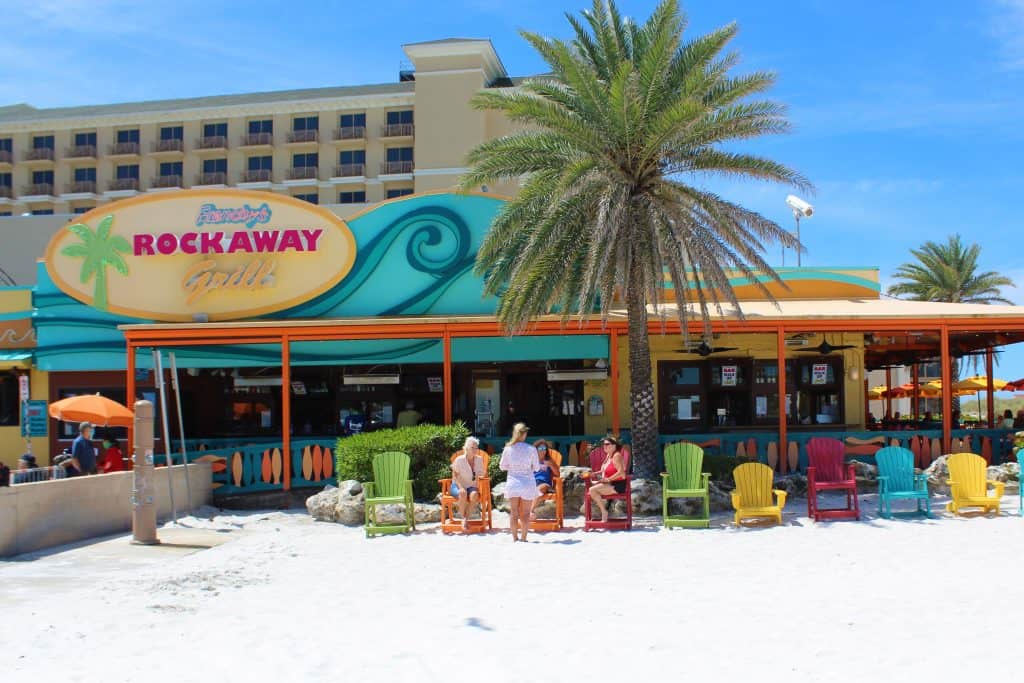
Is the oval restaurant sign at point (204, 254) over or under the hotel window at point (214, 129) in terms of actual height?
under

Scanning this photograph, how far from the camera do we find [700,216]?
1420 centimetres

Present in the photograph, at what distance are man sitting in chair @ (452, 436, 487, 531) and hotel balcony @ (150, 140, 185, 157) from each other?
62916mm

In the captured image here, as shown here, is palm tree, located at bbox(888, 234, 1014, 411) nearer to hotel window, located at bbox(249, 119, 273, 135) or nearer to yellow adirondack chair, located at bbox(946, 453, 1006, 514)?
yellow adirondack chair, located at bbox(946, 453, 1006, 514)

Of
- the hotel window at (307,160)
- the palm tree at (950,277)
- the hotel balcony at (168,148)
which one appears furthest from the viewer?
the hotel balcony at (168,148)

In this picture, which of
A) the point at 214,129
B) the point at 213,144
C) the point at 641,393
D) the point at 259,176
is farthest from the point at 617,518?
the point at 214,129

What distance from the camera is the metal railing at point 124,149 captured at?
6906cm

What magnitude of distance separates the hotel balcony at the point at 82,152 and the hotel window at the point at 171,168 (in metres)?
Answer: 5.30

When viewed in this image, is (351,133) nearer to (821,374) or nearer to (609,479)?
(821,374)

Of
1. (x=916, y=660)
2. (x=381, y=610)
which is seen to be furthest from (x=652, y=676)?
(x=381, y=610)

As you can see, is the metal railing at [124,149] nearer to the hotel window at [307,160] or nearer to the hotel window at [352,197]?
the hotel window at [307,160]

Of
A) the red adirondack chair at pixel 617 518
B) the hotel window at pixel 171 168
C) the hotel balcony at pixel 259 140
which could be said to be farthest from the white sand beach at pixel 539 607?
the hotel window at pixel 171 168

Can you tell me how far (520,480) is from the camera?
11250 mm

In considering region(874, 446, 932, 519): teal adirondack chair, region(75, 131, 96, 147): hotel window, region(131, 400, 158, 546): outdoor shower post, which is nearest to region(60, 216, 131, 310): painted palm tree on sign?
region(131, 400, 158, 546): outdoor shower post

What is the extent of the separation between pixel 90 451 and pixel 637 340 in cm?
827
